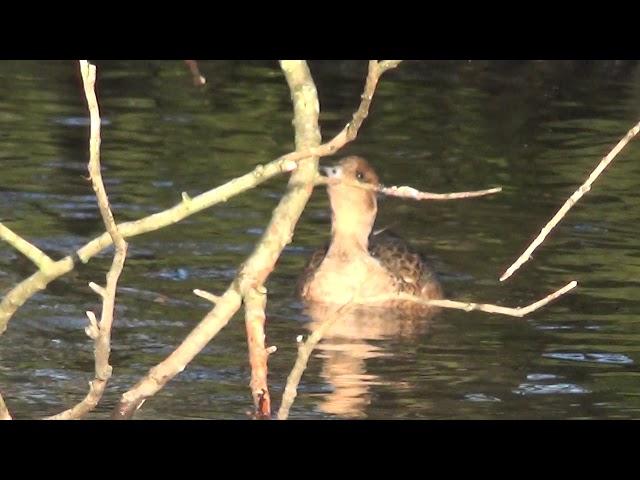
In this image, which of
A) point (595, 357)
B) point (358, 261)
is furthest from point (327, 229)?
point (595, 357)

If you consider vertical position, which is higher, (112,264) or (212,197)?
(212,197)

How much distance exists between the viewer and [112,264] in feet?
13.8

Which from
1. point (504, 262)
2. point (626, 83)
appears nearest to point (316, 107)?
point (504, 262)

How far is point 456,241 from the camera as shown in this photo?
11594 mm

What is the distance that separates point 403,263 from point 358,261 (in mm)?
288

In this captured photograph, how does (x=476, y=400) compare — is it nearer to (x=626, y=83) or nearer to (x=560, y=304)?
(x=560, y=304)

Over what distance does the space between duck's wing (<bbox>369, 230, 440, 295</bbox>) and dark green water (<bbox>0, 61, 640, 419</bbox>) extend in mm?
193

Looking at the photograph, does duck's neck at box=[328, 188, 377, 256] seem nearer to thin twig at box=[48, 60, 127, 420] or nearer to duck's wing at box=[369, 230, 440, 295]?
duck's wing at box=[369, 230, 440, 295]

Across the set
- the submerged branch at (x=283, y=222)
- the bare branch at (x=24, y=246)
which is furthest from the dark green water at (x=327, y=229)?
the bare branch at (x=24, y=246)

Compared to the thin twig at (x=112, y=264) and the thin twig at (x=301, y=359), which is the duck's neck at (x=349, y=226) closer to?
the thin twig at (x=112, y=264)

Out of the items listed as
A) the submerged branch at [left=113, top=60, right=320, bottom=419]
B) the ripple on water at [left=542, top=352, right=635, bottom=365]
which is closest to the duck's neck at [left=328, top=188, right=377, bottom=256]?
the ripple on water at [left=542, top=352, right=635, bottom=365]

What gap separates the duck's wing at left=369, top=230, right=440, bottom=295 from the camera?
10.6 meters

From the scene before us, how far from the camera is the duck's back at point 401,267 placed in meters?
10.5

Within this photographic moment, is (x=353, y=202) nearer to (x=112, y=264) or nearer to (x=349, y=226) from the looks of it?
(x=349, y=226)
